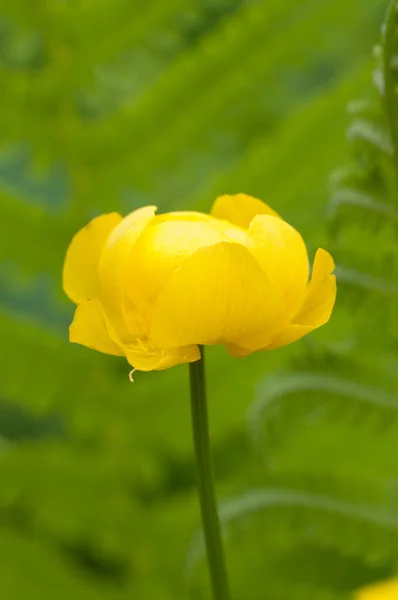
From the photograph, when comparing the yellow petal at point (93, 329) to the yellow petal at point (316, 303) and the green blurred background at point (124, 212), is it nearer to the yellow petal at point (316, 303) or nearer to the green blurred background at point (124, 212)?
the yellow petal at point (316, 303)

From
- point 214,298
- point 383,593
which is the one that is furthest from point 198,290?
point 383,593

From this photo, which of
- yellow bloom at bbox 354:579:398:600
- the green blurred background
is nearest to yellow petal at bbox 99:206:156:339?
yellow bloom at bbox 354:579:398:600

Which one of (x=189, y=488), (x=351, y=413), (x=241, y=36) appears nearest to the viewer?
(x=351, y=413)

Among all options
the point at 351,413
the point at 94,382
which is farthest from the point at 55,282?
the point at 351,413

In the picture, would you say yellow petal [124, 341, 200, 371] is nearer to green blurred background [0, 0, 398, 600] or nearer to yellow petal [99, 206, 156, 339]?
yellow petal [99, 206, 156, 339]

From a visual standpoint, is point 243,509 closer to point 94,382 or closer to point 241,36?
point 94,382

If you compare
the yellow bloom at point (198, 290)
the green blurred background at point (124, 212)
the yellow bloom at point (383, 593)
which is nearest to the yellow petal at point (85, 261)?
the yellow bloom at point (198, 290)
